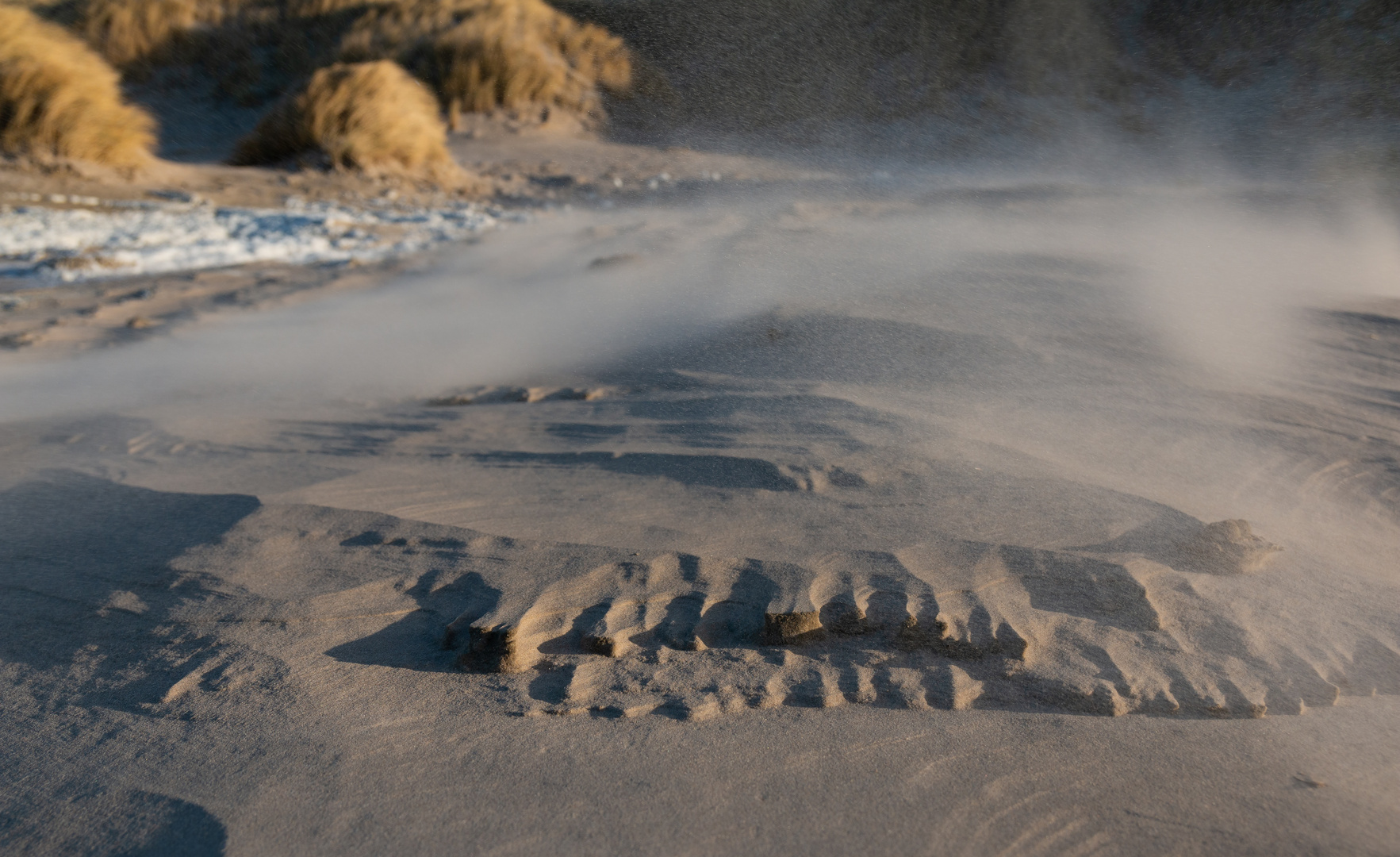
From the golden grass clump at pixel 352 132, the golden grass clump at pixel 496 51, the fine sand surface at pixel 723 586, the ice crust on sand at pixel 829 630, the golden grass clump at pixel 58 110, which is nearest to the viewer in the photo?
the fine sand surface at pixel 723 586

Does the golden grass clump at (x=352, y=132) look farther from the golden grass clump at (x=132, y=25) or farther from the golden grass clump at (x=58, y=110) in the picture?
the golden grass clump at (x=132, y=25)

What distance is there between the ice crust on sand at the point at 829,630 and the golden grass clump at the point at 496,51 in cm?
841

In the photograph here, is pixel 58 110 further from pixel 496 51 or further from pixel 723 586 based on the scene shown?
pixel 723 586

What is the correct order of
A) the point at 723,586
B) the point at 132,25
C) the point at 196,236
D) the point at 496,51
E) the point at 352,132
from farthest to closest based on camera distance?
the point at 132,25
the point at 496,51
the point at 352,132
the point at 196,236
the point at 723,586

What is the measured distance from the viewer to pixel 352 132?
7301 mm

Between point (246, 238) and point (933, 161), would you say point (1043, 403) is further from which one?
point (933, 161)

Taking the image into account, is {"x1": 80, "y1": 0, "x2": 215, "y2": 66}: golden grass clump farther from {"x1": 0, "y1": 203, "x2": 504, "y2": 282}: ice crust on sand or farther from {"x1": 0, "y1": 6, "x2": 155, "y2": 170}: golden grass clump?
{"x1": 0, "y1": 203, "x2": 504, "y2": 282}: ice crust on sand

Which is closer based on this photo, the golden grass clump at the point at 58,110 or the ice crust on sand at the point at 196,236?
the ice crust on sand at the point at 196,236

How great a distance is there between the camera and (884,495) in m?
2.07

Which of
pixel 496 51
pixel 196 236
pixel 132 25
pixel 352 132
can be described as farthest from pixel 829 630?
pixel 132 25

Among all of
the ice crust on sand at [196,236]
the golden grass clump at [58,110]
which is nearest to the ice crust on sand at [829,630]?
the ice crust on sand at [196,236]

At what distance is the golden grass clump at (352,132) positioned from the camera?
7.23m

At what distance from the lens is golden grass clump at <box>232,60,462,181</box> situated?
7.23 meters

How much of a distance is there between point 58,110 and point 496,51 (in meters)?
4.62
